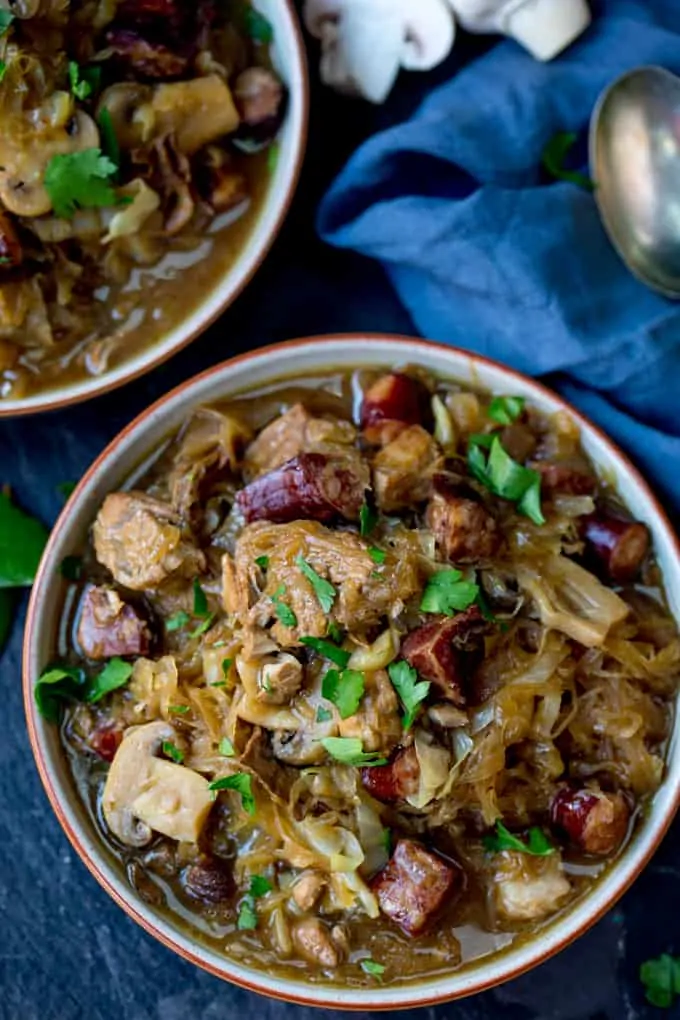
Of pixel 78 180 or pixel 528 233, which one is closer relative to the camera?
pixel 78 180

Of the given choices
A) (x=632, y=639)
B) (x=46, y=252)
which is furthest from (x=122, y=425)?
(x=632, y=639)

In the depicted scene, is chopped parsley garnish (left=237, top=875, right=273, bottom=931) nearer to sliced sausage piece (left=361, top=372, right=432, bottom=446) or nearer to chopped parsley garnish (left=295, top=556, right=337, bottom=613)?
chopped parsley garnish (left=295, top=556, right=337, bottom=613)

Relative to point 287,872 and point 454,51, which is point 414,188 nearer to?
point 454,51

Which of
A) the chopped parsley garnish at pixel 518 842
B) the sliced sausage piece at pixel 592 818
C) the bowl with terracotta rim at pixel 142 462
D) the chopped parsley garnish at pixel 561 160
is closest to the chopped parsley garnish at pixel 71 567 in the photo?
the bowl with terracotta rim at pixel 142 462

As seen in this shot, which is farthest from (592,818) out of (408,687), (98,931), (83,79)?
(83,79)

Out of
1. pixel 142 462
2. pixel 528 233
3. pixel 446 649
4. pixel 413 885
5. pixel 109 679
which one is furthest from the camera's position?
pixel 528 233

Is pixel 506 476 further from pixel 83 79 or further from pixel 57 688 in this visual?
pixel 83 79
